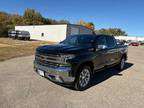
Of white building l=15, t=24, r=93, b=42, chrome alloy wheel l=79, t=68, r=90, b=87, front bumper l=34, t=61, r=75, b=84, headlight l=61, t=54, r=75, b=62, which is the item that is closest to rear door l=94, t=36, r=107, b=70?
chrome alloy wheel l=79, t=68, r=90, b=87

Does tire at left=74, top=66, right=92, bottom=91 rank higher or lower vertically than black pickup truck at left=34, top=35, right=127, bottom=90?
lower

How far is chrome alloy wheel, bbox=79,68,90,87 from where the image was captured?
6.43 metres

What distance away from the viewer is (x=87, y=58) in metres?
6.51

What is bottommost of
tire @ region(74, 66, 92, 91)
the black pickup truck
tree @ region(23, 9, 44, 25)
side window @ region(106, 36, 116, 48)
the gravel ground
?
the gravel ground

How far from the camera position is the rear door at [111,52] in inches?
325

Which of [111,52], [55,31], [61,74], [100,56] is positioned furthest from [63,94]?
[55,31]

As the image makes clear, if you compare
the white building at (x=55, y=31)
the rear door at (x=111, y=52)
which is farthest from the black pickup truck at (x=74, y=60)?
the white building at (x=55, y=31)

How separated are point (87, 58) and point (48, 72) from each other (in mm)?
1354

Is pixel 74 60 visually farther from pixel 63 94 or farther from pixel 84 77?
pixel 63 94

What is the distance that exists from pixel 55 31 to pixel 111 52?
37347 mm

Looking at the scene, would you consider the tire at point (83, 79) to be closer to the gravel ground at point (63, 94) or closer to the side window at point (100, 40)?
the gravel ground at point (63, 94)

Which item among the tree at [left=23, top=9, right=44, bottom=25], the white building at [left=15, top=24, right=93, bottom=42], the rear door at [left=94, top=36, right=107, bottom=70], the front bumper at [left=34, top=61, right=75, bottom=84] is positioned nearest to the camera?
the front bumper at [left=34, top=61, right=75, bottom=84]

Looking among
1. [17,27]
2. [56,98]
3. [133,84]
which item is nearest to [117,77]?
[133,84]

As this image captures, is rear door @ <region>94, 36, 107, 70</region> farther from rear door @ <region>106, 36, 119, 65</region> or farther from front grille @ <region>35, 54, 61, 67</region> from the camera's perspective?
front grille @ <region>35, 54, 61, 67</region>
